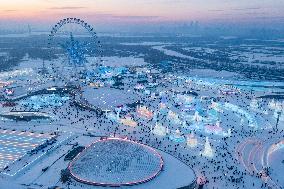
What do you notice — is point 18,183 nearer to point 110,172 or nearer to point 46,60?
point 110,172

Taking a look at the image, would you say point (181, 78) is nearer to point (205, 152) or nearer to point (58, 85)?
point (58, 85)

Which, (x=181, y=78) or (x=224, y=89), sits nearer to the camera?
(x=224, y=89)

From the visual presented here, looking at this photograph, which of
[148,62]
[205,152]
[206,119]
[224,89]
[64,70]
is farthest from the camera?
[148,62]

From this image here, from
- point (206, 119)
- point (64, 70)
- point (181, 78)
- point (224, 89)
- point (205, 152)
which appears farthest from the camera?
point (64, 70)

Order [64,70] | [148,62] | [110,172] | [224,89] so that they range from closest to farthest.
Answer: [110,172] → [224,89] → [64,70] → [148,62]

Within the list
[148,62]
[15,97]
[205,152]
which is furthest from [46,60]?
[205,152]

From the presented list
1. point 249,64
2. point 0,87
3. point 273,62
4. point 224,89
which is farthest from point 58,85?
point 273,62
